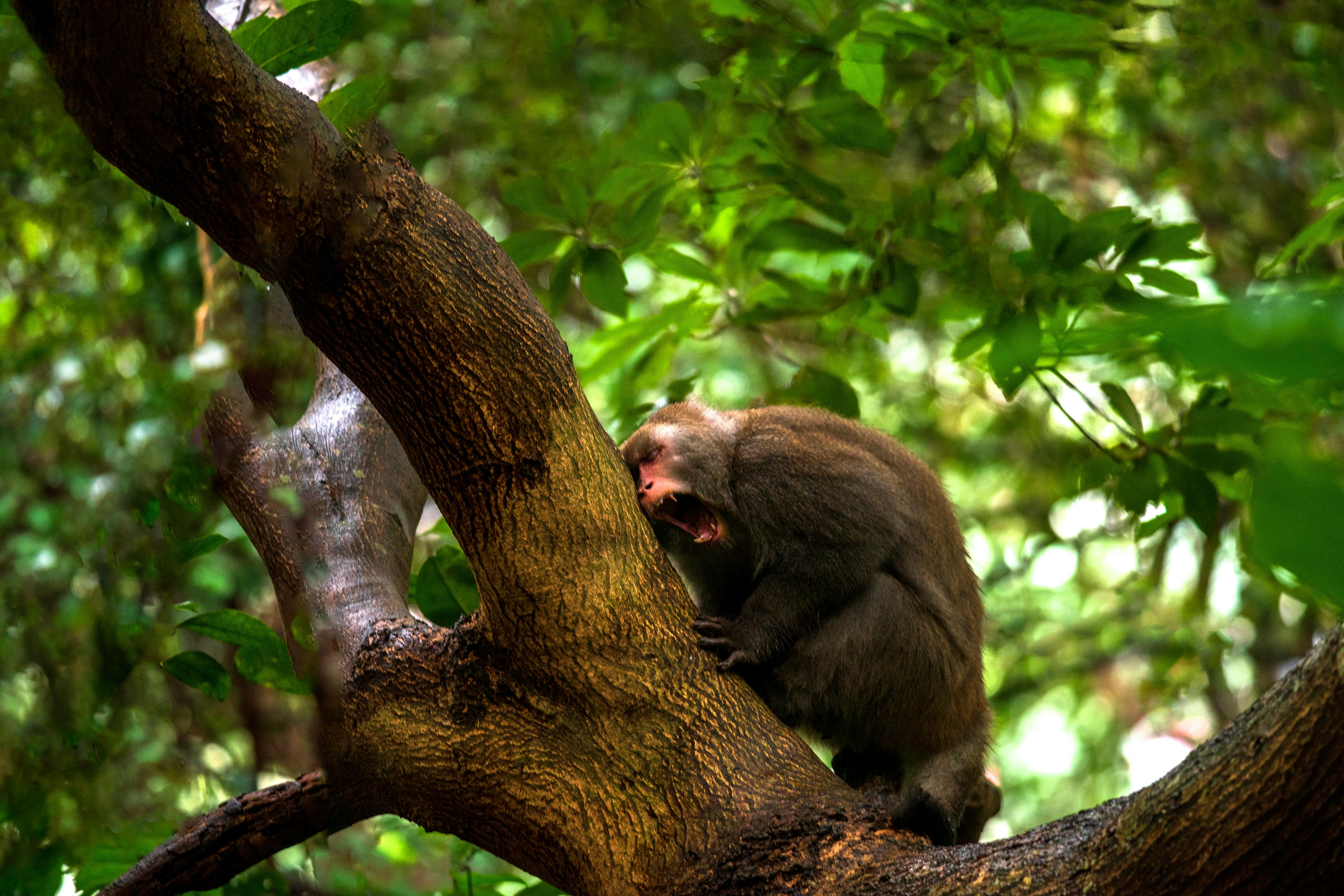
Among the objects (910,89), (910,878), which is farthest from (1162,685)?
(910,878)

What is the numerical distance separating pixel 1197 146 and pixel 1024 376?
361 cm

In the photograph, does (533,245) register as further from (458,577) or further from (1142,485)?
(1142,485)

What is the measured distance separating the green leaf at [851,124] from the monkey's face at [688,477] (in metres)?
1.12

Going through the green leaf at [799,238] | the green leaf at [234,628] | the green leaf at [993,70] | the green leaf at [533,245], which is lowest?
the green leaf at [234,628]

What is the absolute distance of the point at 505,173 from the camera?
3.97 meters

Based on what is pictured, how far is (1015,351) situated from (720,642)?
112cm

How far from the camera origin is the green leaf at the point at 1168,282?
3201 mm

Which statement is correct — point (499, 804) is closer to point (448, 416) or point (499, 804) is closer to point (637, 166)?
point (448, 416)

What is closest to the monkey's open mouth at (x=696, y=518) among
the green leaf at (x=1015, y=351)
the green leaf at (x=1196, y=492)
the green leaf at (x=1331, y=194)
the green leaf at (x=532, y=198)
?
the green leaf at (x=532, y=198)

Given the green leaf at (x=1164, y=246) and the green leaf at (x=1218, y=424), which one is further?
the green leaf at (x=1218, y=424)

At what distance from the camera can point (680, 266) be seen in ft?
13.0

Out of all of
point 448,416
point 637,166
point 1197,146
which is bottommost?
point 448,416

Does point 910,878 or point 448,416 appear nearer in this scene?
point 910,878

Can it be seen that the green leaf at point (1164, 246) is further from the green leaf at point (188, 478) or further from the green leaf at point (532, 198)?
the green leaf at point (188, 478)
